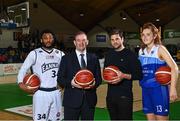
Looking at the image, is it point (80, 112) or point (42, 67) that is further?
point (42, 67)

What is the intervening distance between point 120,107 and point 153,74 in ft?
1.82

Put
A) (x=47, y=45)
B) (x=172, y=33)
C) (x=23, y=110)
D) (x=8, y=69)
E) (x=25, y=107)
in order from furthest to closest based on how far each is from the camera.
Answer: (x=172, y=33) → (x=8, y=69) → (x=25, y=107) → (x=23, y=110) → (x=47, y=45)

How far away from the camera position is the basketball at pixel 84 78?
12.5ft

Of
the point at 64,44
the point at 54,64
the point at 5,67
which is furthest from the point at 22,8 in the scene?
the point at 54,64

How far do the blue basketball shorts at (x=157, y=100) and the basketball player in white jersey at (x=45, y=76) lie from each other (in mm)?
1259

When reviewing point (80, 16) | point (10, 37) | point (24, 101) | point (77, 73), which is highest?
point (80, 16)

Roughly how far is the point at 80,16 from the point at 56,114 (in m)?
24.3

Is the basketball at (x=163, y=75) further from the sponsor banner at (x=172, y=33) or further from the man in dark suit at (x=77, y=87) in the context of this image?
the sponsor banner at (x=172, y=33)

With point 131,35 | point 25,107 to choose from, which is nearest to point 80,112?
point 25,107

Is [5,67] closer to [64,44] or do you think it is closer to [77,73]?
[64,44]

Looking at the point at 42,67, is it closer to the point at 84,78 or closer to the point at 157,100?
the point at 84,78

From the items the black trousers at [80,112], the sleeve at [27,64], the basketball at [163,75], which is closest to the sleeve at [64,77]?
the black trousers at [80,112]

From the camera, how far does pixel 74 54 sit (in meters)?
3.99

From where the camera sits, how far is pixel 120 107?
382 centimetres
